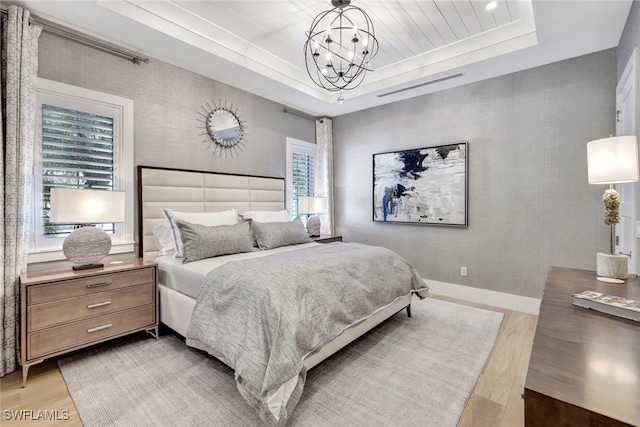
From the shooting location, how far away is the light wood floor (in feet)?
5.52

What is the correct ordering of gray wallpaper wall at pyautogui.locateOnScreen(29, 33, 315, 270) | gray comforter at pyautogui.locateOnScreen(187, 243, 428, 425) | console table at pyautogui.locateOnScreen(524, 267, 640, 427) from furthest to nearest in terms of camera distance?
gray wallpaper wall at pyautogui.locateOnScreen(29, 33, 315, 270), gray comforter at pyautogui.locateOnScreen(187, 243, 428, 425), console table at pyautogui.locateOnScreen(524, 267, 640, 427)

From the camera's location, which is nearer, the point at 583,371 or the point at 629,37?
the point at 583,371

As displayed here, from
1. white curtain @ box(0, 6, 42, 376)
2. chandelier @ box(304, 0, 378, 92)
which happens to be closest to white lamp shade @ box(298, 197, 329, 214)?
chandelier @ box(304, 0, 378, 92)

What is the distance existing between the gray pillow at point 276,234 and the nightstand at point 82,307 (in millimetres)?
1038

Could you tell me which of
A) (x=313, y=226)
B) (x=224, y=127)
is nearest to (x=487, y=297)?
(x=313, y=226)

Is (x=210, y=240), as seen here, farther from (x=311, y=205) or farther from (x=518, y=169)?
(x=518, y=169)

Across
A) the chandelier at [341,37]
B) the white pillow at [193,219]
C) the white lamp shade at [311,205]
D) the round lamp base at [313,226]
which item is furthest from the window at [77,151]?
the round lamp base at [313,226]

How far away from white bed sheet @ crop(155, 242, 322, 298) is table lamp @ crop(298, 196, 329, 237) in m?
1.52

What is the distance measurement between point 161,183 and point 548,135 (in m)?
4.20

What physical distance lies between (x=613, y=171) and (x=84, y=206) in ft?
11.7

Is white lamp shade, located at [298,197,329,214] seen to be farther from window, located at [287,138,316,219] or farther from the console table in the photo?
the console table

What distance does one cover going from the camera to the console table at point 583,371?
2.16 feet

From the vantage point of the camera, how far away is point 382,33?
9.74 feet

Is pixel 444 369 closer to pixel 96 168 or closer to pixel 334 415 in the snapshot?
pixel 334 415
